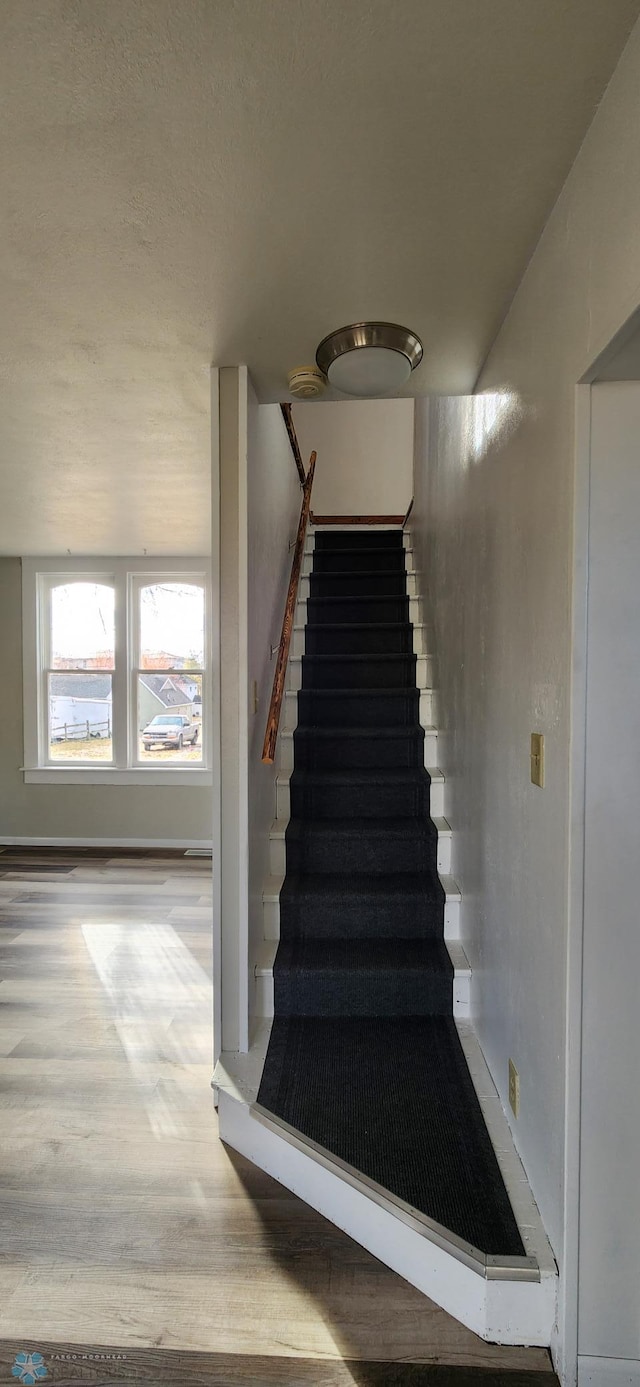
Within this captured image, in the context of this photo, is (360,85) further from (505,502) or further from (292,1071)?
(292,1071)

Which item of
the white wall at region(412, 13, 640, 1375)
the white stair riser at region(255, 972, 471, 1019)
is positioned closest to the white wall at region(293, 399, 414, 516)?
the white wall at region(412, 13, 640, 1375)

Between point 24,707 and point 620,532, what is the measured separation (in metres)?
5.39

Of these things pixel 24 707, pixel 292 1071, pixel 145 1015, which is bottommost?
pixel 145 1015

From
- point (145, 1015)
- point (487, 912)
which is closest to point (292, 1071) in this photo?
point (487, 912)

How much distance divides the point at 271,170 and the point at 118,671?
15.3 ft

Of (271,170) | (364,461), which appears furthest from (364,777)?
(364,461)

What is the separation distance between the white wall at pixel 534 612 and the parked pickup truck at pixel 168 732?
3580 millimetres

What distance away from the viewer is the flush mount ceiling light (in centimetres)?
173

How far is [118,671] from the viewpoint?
219 inches

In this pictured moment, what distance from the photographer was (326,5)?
956 mm

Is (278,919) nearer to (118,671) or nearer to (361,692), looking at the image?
(361,692)

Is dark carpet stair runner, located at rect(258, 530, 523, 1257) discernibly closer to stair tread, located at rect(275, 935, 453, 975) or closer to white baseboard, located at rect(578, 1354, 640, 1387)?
stair tread, located at rect(275, 935, 453, 975)

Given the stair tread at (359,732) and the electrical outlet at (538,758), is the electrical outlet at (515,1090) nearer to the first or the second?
the electrical outlet at (538,758)

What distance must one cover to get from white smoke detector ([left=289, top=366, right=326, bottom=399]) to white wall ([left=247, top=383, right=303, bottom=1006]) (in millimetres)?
197
